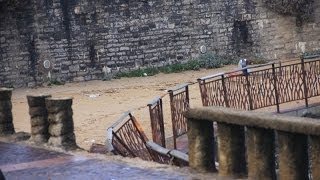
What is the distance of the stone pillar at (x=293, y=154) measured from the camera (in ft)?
18.5

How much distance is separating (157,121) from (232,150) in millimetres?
4974

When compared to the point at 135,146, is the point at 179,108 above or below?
above

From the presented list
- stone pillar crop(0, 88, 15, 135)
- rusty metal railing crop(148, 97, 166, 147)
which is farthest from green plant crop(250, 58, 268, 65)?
stone pillar crop(0, 88, 15, 135)

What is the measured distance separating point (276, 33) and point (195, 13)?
3053 mm

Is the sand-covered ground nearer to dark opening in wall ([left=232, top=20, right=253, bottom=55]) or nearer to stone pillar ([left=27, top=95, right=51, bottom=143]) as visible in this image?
dark opening in wall ([left=232, top=20, right=253, bottom=55])

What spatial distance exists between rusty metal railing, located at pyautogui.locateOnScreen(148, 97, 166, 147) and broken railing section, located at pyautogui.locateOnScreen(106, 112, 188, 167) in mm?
247

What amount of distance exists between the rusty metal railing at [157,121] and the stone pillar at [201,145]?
13.1 ft

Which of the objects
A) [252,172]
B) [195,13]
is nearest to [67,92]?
[195,13]

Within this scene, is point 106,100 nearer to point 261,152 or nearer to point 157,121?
point 157,121

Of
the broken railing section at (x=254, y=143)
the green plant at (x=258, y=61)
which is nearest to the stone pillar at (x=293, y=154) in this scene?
the broken railing section at (x=254, y=143)

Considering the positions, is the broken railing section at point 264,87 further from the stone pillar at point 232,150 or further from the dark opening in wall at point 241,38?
the dark opening in wall at point 241,38

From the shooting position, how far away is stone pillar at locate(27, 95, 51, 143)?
950 centimetres

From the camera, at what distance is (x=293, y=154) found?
568 centimetres

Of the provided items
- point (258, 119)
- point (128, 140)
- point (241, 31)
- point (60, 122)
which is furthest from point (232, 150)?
point (241, 31)
